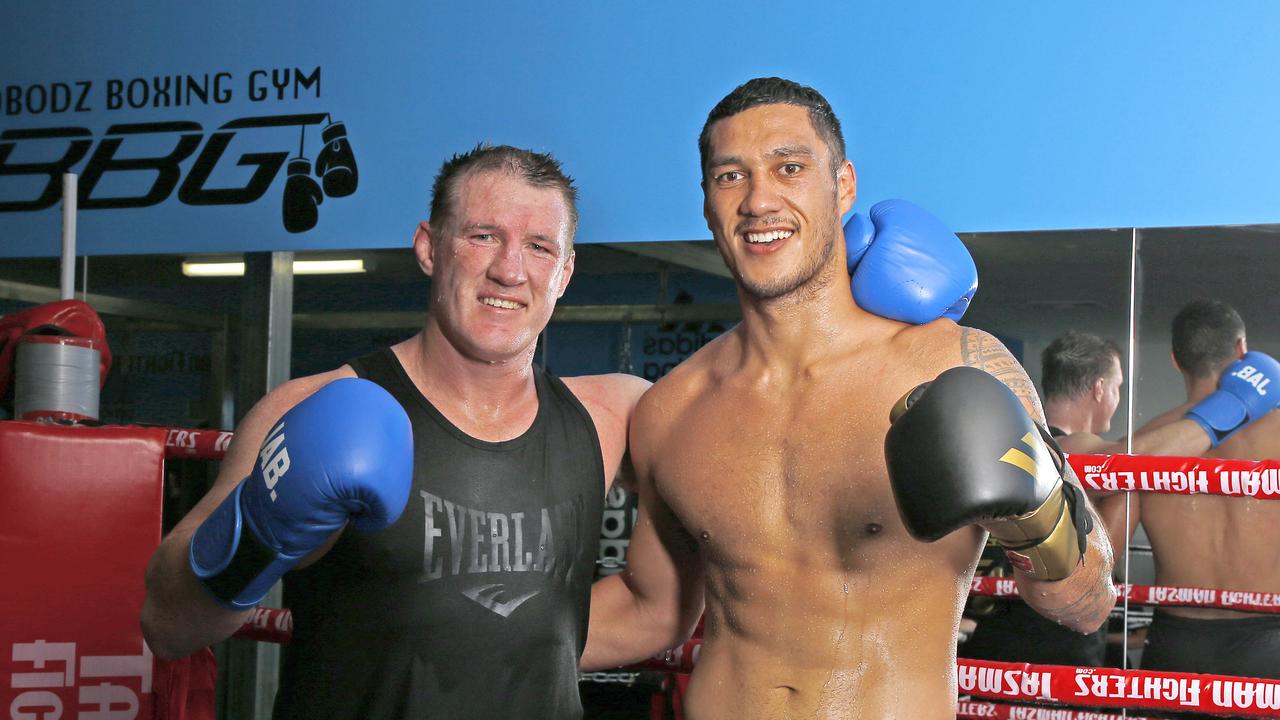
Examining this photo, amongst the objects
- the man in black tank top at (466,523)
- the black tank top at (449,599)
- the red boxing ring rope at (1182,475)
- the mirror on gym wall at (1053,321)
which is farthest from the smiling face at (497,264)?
the mirror on gym wall at (1053,321)

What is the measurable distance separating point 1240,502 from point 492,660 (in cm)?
189

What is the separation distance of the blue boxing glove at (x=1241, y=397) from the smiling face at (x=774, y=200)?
1.35 meters

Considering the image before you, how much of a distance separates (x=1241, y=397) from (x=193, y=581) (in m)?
2.25

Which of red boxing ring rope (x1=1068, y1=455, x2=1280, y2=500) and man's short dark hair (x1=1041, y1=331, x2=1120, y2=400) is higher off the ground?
man's short dark hair (x1=1041, y1=331, x2=1120, y2=400)

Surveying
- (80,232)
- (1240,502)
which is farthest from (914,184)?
(80,232)

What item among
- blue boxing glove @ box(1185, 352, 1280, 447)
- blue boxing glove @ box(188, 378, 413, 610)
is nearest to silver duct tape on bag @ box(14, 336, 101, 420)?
blue boxing glove @ box(188, 378, 413, 610)

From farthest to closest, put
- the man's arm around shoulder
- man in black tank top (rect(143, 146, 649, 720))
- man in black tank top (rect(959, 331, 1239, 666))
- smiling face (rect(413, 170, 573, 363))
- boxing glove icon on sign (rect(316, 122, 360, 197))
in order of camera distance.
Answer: boxing glove icon on sign (rect(316, 122, 360, 197))
man in black tank top (rect(959, 331, 1239, 666))
smiling face (rect(413, 170, 573, 363))
man in black tank top (rect(143, 146, 649, 720))
the man's arm around shoulder

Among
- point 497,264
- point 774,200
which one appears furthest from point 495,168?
point 774,200

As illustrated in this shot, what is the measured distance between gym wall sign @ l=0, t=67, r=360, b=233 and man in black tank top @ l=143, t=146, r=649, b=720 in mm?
1957

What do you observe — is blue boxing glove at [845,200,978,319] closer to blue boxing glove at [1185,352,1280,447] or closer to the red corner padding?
blue boxing glove at [1185,352,1280,447]

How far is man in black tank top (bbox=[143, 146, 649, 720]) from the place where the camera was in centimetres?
163

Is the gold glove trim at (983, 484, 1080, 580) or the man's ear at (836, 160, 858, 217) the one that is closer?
the gold glove trim at (983, 484, 1080, 580)

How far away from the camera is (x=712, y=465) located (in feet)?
6.01

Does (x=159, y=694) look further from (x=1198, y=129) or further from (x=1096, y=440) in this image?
(x=1198, y=129)
